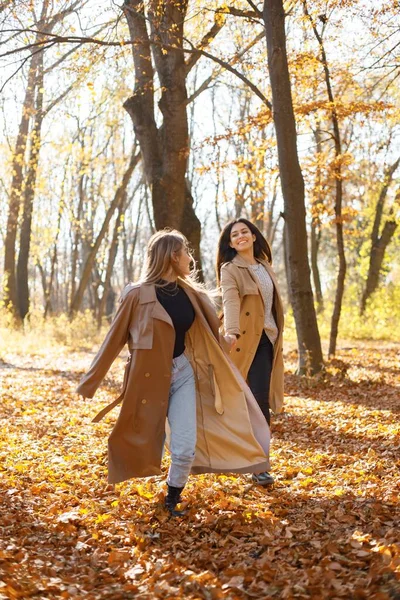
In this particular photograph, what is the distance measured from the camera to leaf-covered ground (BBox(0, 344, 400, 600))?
12.6 feet

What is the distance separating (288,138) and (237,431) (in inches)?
253

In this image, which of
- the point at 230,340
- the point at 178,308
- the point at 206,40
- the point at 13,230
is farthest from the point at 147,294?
the point at 13,230

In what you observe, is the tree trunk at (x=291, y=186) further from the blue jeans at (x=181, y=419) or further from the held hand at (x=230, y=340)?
the blue jeans at (x=181, y=419)

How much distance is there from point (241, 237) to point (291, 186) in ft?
15.8

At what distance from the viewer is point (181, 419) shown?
5.06 m

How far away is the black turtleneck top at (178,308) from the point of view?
512 cm

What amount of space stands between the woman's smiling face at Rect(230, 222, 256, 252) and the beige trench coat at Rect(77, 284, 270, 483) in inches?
43.1

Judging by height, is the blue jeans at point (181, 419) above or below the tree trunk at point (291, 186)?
below

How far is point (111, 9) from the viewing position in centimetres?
1038

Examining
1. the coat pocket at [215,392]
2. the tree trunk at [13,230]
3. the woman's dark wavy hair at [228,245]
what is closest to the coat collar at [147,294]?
the coat pocket at [215,392]

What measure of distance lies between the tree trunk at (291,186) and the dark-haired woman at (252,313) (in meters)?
4.64

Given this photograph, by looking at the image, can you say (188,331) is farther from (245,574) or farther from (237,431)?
(245,574)

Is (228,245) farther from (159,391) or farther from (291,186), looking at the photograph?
(291,186)

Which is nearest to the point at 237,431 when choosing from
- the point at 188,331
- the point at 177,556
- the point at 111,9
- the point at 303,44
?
the point at 188,331
